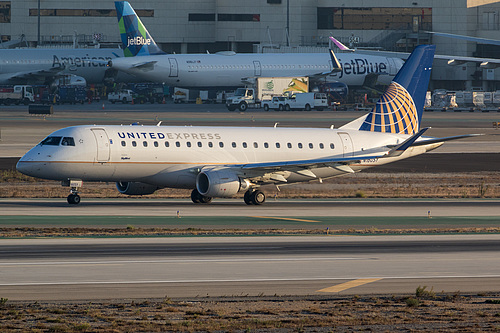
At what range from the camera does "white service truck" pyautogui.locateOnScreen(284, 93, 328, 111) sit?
4936 inches

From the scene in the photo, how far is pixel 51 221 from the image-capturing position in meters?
37.6

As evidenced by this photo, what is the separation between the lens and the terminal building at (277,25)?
156000 millimetres

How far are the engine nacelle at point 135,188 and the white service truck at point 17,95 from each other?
9254 centimetres

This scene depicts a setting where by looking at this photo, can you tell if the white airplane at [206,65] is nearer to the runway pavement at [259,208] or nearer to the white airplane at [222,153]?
the white airplane at [222,153]

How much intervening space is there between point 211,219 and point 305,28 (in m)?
129

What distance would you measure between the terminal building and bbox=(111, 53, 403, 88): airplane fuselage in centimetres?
2082

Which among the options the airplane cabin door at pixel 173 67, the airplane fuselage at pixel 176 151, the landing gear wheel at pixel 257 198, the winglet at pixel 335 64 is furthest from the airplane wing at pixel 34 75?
the landing gear wheel at pixel 257 198

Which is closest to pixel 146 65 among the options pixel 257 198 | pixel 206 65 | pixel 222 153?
pixel 206 65

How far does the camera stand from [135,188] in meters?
45.6

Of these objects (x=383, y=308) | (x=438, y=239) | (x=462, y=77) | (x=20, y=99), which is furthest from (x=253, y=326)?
(x=462, y=77)

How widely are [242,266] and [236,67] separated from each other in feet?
344

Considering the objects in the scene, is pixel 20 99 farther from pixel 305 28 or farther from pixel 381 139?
pixel 381 139

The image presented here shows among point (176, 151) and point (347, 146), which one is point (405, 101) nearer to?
point (347, 146)

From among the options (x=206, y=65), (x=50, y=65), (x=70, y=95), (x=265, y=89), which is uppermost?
(x=50, y=65)
